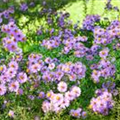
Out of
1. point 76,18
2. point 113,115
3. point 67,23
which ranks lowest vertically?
point 113,115

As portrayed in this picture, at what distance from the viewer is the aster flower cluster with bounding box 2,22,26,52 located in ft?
16.7

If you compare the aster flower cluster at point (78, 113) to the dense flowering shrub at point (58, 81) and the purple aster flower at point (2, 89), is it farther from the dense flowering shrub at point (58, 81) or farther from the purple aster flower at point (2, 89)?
A: the purple aster flower at point (2, 89)

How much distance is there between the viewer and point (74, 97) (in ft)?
15.2

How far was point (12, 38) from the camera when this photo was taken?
5.16 m

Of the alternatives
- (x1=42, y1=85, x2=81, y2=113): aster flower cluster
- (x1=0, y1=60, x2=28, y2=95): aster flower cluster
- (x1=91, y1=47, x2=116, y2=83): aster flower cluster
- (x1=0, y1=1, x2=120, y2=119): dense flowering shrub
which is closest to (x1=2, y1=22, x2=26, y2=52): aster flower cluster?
(x1=0, y1=1, x2=120, y2=119): dense flowering shrub

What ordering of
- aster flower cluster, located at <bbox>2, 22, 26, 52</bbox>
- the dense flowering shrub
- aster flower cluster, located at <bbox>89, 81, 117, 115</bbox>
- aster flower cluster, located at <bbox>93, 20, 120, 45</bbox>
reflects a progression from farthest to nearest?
1. aster flower cluster, located at <bbox>93, 20, 120, 45</bbox>
2. aster flower cluster, located at <bbox>2, 22, 26, 52</bbox>
3. the dense flowering shrub
4. aster flower cluster, located at <bbox>89, 81, 117, 115</bbox>

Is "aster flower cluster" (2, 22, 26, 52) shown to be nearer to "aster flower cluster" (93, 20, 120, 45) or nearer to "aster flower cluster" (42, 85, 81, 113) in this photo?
"aster flower cluster" (42, 85, 81, 113)

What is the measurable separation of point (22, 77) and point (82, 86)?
824mm

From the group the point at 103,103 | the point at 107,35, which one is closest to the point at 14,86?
the point at 103,103

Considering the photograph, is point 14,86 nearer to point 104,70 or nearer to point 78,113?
point 78,113

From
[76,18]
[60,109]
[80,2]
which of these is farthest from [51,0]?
[60,109]

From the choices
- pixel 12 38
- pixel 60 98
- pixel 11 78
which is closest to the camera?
pixel 60 98

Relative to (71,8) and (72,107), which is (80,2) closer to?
(71,8)

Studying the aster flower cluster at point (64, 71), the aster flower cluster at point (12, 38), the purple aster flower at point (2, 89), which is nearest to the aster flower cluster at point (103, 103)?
the aster flower cluster at point (64, 71)
